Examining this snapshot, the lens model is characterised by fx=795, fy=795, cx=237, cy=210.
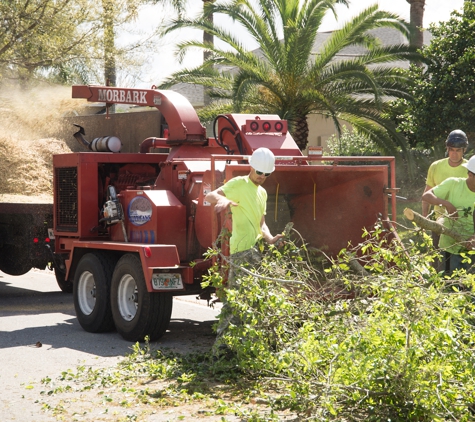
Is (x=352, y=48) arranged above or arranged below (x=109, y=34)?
above

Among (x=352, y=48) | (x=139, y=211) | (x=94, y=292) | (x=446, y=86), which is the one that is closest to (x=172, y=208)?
(x=139, y=211)

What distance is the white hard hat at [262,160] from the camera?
7.18 meters

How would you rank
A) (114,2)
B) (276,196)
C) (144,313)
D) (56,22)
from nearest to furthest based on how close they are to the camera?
(144,313)
(276,196)
(56,22)
(114,2)

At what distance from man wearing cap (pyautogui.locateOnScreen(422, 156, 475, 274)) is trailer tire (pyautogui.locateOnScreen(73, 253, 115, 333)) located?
3.73m

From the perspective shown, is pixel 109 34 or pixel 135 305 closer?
pixel 135 305

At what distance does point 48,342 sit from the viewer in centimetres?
855

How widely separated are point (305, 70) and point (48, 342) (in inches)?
409

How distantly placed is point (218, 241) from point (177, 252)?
3.71 ft

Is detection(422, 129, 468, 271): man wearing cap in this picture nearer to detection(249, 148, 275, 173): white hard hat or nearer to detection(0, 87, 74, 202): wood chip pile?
detection(249, 148, 275, 173): white hard hat

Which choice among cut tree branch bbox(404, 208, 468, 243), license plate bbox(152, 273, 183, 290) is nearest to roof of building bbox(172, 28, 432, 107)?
license plate bbox(152, 273, 183, 290)

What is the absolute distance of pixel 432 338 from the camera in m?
4.87

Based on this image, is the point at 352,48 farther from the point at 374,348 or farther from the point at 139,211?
the point at 374,348

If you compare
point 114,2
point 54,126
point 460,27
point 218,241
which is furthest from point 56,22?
point 218,241

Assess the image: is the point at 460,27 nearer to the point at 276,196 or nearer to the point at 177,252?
the point at 276,196
